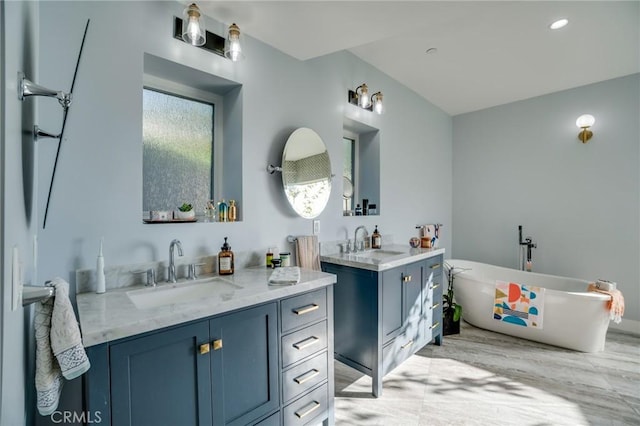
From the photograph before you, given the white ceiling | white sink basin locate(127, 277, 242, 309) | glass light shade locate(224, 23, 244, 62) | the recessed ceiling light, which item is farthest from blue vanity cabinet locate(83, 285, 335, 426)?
the recessed ceiling light

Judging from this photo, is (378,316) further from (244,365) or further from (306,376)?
(244,365)

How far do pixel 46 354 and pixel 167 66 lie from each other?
4.88 feet

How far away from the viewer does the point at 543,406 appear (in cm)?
195

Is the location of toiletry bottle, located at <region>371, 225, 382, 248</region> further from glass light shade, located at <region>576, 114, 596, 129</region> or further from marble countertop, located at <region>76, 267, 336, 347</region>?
glass light shade, located at <region>576, 114, 596, 129</region>

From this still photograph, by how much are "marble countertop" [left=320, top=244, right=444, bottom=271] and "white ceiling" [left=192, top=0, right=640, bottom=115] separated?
154 cm

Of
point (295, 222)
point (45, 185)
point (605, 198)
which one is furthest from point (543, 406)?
point (45, 185)

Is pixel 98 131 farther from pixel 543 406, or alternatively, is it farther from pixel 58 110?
pixel 543 406

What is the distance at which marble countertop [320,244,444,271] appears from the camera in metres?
2.09

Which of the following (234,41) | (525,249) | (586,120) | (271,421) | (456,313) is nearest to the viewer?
(271,421)

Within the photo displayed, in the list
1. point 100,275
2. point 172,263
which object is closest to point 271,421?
point 172,263

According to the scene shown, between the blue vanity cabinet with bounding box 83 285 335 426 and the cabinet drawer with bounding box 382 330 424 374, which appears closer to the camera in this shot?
the blue vanity cabinet with bounding box 83 285 335 426

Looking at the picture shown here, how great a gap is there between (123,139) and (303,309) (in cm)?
125

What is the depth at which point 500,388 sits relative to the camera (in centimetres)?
214

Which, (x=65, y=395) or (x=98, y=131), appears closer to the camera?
(x=65, y=395)
